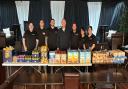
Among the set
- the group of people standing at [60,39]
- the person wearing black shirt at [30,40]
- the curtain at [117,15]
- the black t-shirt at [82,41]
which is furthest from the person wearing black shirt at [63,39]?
the curtain at [117,15]

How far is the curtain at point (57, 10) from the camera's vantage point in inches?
555

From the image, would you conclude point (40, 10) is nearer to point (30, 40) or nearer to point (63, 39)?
point (30, 40)

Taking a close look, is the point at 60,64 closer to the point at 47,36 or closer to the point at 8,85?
the point at 47,36

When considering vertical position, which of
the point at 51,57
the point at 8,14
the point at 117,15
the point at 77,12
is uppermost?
the point at 77,12

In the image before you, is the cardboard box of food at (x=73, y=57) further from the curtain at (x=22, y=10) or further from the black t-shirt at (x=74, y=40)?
the curtain at (x=22, y=10)

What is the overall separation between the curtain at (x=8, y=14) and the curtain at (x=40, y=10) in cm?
80

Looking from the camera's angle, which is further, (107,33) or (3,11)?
(3,11)

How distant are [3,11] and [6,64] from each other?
894cm

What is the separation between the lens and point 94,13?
14227mm

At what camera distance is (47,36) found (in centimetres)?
641

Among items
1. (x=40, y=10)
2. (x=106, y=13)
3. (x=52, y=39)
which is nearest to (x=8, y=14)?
(x=40, y=10)

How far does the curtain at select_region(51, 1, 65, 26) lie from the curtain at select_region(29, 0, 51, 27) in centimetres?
20

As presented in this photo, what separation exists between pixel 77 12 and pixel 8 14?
3.41m

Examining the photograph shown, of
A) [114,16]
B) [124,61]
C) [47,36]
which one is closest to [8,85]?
[124,61]
